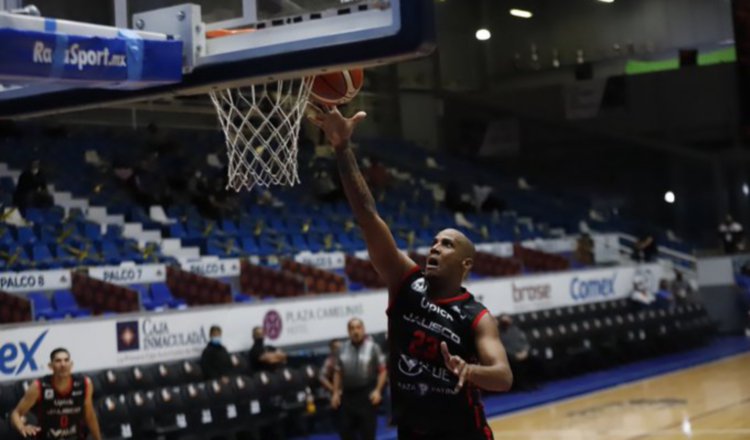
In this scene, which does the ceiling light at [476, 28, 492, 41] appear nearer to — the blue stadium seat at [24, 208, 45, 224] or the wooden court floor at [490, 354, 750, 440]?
the wooden court floor at [490, 354, 750, 440]

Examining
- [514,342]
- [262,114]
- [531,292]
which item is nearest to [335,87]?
[262,114]

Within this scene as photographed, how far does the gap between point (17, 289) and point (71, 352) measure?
2.51m

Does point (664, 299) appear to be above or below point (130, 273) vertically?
below

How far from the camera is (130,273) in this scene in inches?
579

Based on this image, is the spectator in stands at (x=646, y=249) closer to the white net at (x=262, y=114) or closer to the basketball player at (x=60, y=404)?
the basketball player at (x=60, y=404)

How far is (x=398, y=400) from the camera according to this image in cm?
511

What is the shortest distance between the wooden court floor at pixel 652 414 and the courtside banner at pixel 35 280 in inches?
209

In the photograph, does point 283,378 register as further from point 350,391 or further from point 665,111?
point 665,111

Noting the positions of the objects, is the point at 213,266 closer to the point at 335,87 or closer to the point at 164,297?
the point at 164,297

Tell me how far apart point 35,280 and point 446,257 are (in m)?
9.80

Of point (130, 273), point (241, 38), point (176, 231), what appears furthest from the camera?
point (176, 231)

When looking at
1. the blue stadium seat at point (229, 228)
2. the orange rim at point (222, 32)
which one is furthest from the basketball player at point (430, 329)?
the blue stadium seat at point (229, 228)

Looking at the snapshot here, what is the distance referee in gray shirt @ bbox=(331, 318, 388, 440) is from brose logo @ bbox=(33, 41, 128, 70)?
6449 mm

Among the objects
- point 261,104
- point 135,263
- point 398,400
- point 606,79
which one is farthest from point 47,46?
point 606,79
